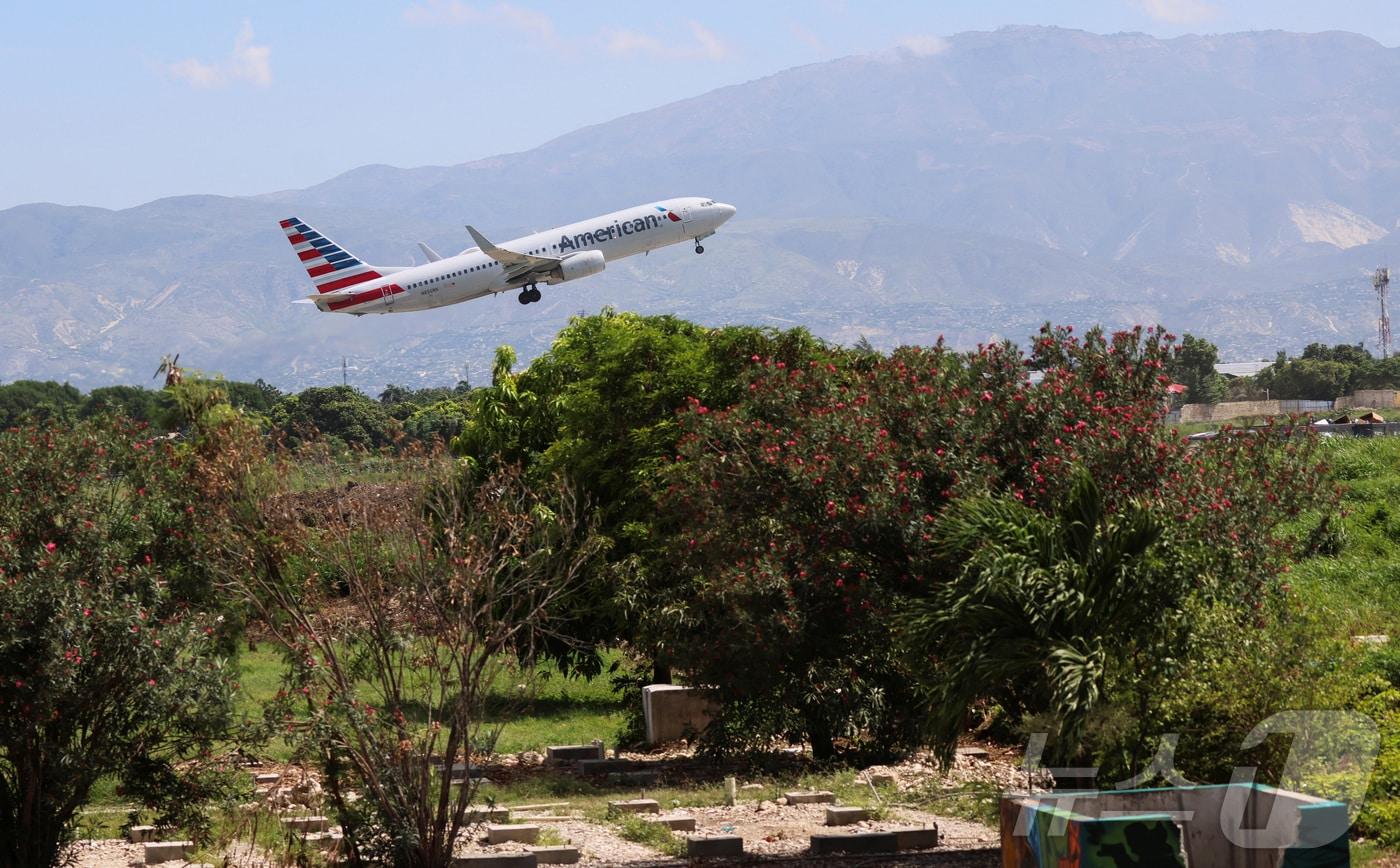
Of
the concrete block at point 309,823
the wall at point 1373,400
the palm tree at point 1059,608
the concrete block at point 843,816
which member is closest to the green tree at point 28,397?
the wall at point 1373,400

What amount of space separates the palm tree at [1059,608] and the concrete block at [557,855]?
543 centimetres

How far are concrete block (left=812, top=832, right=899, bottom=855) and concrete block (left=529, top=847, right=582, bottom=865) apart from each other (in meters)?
3.06

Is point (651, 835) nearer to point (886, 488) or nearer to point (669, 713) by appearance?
point (886, 488)

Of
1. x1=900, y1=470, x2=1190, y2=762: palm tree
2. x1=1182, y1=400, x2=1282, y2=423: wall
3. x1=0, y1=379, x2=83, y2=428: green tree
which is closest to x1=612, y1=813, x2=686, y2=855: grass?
x1=900, y1=470, x2=1190, y2=762: palm tree

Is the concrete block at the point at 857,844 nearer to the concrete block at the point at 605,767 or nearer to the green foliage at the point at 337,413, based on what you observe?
the concrete block at the point at 605,767

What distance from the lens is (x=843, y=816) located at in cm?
2284

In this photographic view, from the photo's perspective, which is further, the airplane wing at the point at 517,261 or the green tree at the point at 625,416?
the airplane wing at the point at 517,261

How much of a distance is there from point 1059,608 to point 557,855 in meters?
7.63

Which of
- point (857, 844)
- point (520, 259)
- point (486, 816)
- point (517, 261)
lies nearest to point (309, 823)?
point (486, 816)

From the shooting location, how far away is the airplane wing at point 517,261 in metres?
83.7

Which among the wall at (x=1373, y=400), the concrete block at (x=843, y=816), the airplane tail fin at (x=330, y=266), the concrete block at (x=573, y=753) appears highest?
the airplane tail fin at (x=330, y=266)

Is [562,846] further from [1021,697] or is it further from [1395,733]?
[1395,733]

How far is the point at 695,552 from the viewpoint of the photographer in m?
27.6

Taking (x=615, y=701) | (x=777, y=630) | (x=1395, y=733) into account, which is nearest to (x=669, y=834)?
(x=777, y=630)
